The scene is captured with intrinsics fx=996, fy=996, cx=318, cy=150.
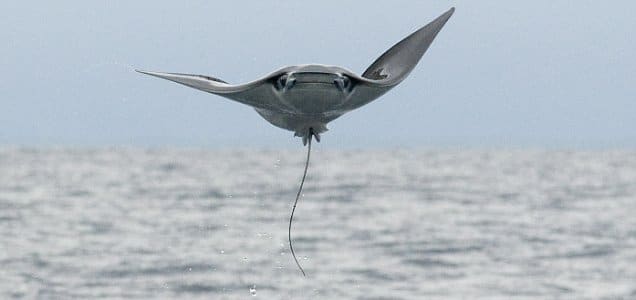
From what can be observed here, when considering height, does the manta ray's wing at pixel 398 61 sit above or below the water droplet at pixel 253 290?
below

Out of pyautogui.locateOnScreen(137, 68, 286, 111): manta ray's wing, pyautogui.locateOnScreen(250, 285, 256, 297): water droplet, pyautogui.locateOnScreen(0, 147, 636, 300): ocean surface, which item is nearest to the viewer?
pyautogui.locateOnScreen(137, 68, 286, 111): manta ray's wing

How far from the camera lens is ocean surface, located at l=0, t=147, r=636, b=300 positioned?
21.8m

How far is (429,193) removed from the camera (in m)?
52.9

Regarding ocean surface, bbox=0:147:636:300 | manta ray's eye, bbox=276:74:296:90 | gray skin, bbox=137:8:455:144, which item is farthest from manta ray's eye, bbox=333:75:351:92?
ocean surface, bbox=0:147:636:300

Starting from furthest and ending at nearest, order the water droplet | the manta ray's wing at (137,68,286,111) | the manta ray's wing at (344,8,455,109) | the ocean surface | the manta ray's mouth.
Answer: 1. the ocean surface
2. the water droplet
3. the manta ray's wing at (344,8,455,109)
4. the manta ray's wing at (137,68,286,111)
5. the manta ray's mouth

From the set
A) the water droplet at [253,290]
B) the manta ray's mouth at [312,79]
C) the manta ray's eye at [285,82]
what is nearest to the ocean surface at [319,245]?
the water droplet at [253,290]

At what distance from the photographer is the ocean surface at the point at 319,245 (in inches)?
859

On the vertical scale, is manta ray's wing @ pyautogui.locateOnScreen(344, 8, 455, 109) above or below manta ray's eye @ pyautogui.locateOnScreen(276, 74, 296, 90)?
above

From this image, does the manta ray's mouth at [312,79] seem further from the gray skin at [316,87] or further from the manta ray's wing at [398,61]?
the manta ray's wing at [398,61]

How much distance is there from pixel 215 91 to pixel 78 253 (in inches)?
841

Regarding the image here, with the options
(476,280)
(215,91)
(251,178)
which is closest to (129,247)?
(476,280)

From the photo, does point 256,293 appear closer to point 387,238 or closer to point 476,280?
point 476,280

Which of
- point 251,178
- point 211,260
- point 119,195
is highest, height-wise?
point 251,178

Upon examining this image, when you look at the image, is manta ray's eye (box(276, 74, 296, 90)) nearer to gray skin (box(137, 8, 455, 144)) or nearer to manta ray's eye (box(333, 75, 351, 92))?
gray skin (box(137, 8, 455, 144))
